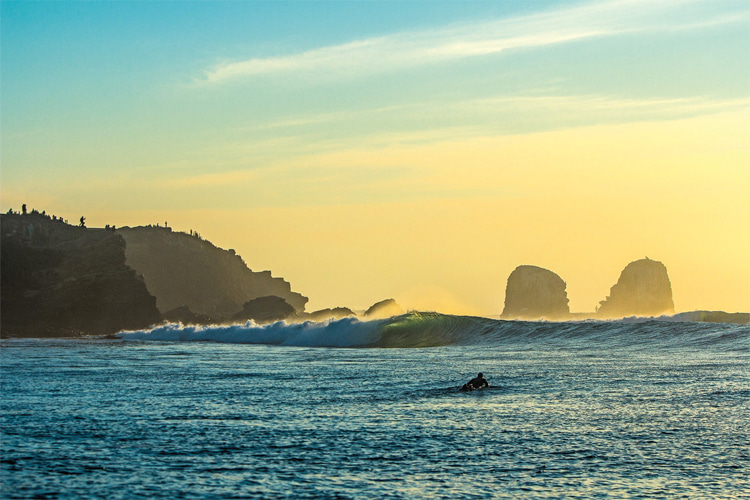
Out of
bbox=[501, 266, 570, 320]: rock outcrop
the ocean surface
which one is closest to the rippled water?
the ocean surface

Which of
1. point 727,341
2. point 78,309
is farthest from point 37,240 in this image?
point 727,341

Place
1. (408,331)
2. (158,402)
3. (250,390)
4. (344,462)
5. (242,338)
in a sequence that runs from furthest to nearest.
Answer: (242,338) → (408,331) → (250,390) → (158,402) → (344,462)

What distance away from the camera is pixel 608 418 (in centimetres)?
1959

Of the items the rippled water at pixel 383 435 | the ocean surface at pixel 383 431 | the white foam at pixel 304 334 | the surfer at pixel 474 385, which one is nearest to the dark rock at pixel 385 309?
the white foam at pixel 304 334

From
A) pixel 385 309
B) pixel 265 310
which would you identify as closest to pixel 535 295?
pixel 265 310

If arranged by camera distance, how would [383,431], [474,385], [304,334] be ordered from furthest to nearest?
[304,334]
[474,385]
[383,431]

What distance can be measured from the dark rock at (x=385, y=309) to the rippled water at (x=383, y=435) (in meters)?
56.4

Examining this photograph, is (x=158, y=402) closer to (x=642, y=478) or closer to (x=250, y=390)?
(x=250, y=390)

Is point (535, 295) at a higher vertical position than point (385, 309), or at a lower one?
higher

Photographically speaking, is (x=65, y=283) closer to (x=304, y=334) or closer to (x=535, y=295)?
(x=304, y=334)

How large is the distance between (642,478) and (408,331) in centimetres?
6051

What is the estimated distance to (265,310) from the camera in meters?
160

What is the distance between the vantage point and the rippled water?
13305mm

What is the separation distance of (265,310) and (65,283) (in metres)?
45.0
